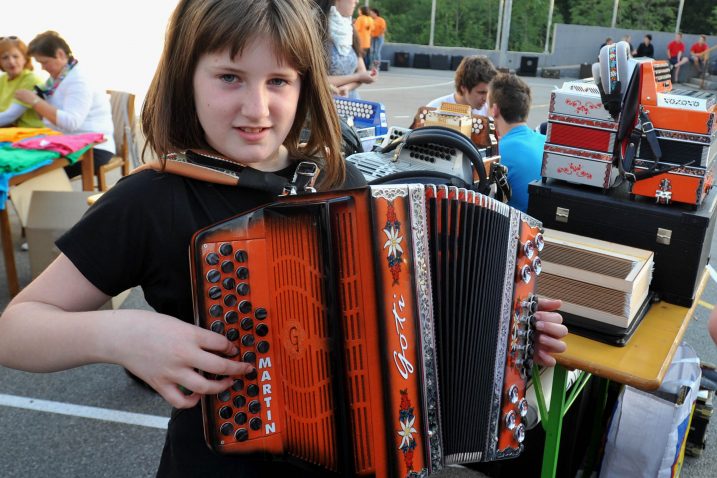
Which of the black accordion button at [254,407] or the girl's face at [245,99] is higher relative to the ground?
the girl's face at [245,99]

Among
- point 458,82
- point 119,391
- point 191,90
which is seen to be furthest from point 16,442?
point 458,82

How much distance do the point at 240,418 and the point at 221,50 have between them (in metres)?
0.59

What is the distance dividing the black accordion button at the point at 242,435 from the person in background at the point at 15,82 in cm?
416

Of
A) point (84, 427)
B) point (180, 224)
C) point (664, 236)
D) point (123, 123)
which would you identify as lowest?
point (84, 427)

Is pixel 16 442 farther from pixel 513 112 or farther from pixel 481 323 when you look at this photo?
pixel 513 112

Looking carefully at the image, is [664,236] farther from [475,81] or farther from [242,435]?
[475,81]

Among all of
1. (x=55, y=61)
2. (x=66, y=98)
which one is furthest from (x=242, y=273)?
(x=55, y=61)

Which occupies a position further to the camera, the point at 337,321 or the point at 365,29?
the point at 365,29

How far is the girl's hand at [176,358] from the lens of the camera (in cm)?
93

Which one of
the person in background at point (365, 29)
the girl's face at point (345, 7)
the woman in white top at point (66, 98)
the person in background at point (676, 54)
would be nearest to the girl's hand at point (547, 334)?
the girl's face at point (345, 7)

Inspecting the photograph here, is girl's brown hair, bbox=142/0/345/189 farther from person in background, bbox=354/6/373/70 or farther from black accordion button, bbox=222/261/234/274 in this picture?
person in background, bbox=354/6/373/70

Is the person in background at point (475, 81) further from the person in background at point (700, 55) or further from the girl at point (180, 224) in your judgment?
the person in background at point (700, 55)

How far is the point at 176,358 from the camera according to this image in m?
0.93

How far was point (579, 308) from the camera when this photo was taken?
1741 mm
